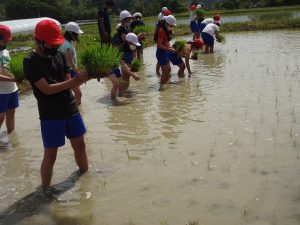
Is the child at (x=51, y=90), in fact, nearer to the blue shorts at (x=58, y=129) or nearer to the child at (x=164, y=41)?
the blue shorts at (x=58, y=129)

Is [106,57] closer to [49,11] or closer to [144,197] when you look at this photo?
[144,197]

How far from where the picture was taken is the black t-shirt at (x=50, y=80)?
3.57m

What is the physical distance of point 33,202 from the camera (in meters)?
3.91

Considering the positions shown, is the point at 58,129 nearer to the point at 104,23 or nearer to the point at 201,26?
the point at 104,23

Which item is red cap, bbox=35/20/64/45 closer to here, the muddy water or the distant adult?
the muddy water

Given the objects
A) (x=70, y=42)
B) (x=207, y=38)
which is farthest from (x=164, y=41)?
(x=207, y=38)

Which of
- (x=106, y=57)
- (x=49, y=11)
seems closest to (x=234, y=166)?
(x=106, y=57)

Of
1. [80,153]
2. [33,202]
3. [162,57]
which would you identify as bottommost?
[33,202]

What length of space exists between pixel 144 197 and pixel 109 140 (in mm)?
1864

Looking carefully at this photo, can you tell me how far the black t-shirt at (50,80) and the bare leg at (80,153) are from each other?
1.15 feet

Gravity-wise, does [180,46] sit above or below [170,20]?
below

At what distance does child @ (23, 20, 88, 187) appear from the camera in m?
3.55

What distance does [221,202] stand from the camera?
364 centimetres

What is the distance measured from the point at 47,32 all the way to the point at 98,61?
0.58 meters
